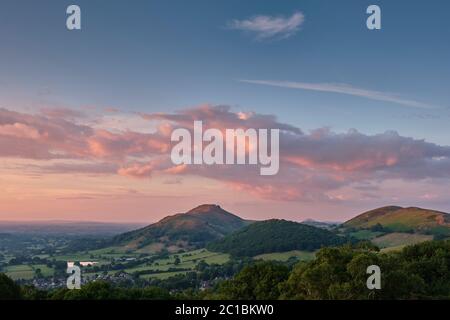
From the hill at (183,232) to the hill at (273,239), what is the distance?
11570mm

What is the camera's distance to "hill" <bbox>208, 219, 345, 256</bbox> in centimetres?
13362

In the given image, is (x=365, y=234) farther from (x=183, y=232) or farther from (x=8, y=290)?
(x=8, y=290)

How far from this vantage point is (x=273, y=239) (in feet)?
461

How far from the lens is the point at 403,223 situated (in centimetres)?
18662

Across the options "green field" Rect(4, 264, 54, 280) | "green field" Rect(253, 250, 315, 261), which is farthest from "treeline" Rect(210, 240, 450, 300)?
"green field" Rect(253, 250, 315, 261)

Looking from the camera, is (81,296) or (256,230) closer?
(81,296)

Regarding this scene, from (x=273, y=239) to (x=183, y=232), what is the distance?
3642cm

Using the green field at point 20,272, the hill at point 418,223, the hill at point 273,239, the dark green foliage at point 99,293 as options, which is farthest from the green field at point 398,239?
the dark green foliage at point 99,293

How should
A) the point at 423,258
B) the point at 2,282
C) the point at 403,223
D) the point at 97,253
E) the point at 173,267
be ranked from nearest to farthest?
the point at 2,282 → the point at 423,258 → the point at 173,267 → the point at 97,253 → the point at 403,223

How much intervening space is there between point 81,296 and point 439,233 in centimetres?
14769

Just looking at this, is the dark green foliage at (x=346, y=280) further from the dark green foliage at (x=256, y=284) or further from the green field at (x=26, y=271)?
the green field at (x=26, y=271)
